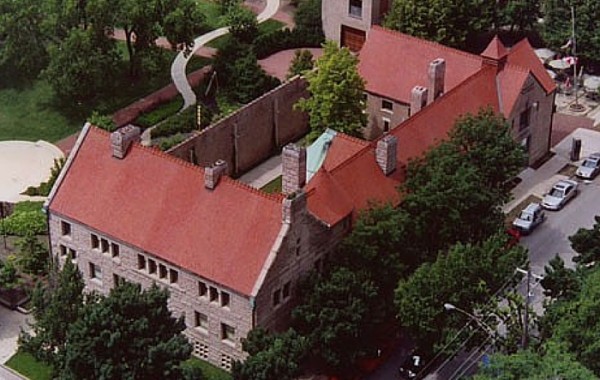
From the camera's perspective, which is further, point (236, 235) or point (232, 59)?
point (232, 59)

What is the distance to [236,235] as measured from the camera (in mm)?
78938

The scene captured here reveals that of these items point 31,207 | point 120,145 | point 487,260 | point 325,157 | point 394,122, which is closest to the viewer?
point 487,260

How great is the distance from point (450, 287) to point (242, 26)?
58045mm

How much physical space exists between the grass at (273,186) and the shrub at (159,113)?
15.1m

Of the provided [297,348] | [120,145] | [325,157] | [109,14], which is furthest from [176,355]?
[109,14]

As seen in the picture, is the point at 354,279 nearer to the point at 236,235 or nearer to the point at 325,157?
the point at 236,235

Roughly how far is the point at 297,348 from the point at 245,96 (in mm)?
44264

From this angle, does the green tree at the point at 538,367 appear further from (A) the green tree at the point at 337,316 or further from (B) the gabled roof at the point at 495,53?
(B) the gabled roof at the point at 495,53

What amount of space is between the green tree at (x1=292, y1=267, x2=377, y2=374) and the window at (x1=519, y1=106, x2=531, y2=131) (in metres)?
30.4

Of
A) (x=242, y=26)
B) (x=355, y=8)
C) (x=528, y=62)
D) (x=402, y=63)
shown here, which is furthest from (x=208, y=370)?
(x=242, y=26)

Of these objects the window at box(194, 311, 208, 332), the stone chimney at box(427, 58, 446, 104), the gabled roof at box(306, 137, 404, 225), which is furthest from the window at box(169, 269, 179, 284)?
the stone chimney at box(427, 58, 446, 104)

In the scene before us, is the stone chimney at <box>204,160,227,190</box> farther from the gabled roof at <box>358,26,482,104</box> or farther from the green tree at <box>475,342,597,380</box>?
the gabled roof at <box>358,26,482,104</box>

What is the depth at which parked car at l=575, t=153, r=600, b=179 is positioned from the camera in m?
105

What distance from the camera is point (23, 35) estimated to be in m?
117
